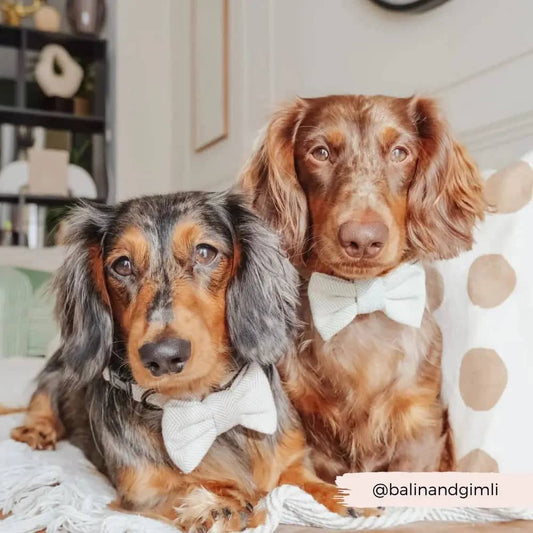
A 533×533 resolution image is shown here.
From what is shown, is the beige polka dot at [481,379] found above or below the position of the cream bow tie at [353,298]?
below

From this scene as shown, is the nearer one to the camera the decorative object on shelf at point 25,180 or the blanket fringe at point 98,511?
the blanket fringe at point 98,511

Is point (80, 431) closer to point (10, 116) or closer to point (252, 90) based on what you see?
point (252, 90)

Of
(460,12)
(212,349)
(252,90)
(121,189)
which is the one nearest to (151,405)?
(212,349)

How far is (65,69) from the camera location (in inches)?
147

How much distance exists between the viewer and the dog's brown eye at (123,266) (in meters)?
0.88

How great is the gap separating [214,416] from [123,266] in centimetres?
23

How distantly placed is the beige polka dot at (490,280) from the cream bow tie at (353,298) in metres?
0.18

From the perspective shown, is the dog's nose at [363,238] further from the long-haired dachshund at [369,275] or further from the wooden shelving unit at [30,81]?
the wooden shelving unit at [30,81]

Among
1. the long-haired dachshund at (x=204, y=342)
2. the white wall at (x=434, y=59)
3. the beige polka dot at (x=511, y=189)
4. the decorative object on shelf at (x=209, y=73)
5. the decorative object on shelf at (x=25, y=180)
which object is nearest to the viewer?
the long-haired dachshund at (x=204, y=342)

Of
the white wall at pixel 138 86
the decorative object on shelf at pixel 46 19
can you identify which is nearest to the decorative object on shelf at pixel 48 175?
the white wall at pixel 138 86

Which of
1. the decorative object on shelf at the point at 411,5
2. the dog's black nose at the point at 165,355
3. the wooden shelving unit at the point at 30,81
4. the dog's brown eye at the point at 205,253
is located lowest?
the dog's black nose at the point at 165,355

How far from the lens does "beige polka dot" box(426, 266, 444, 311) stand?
1066 mm

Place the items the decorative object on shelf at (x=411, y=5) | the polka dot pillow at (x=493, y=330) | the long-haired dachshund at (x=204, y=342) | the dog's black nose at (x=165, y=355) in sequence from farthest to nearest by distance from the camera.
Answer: the decorative object on shelf at (x=411, y=5), the polka dot pillow at (x=493, y=330), the long-haired dachshund at (x=204, y=342), the dog's black nose at (x=165, y=355)

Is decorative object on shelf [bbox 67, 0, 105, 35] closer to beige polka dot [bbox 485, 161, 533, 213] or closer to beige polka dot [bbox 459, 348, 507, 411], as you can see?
beige polka dot [bbox 485, 161, 533, 213]
